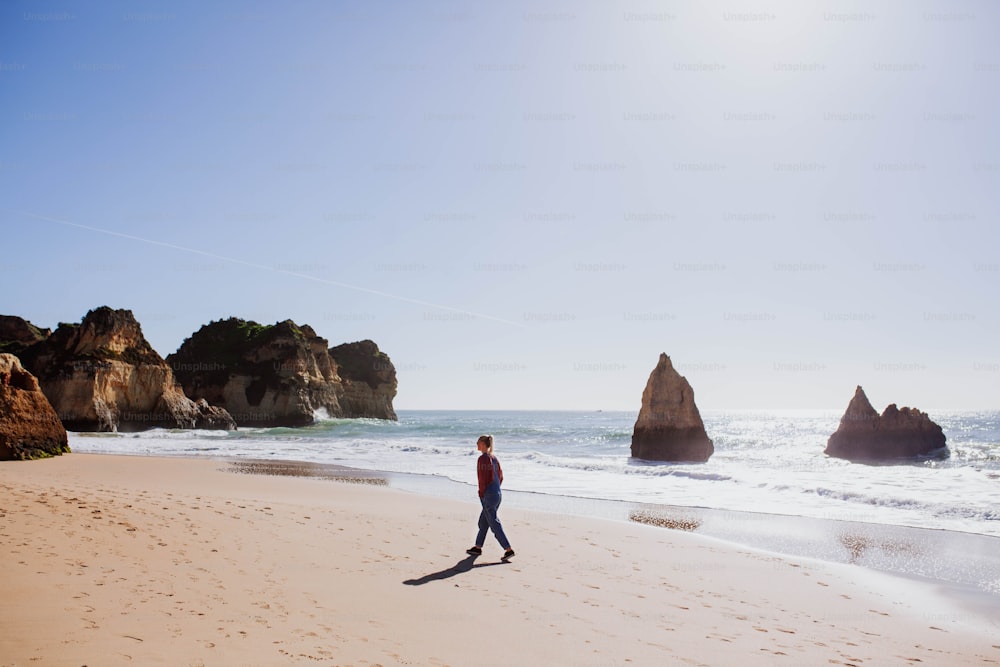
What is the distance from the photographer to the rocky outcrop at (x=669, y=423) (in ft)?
94.4

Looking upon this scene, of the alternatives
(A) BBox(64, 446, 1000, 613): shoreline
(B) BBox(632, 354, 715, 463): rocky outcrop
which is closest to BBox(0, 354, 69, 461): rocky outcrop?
(A) BBox(64, 446, 1000, 613): shoreline

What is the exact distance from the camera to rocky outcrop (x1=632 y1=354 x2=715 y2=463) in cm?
2877

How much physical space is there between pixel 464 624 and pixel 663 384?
2536 centimetres

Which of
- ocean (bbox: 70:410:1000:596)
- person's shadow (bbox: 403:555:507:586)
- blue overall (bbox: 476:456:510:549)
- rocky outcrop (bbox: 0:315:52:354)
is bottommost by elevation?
ocean (bbox: 70:410:1000:596)

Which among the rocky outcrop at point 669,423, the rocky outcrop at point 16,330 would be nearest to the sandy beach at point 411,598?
the rocky outcrop at point 669,423

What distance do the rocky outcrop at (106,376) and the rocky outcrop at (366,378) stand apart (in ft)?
131

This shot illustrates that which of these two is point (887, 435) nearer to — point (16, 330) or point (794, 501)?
point (794, 501)

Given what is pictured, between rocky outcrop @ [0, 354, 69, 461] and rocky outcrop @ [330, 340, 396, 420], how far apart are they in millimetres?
71139

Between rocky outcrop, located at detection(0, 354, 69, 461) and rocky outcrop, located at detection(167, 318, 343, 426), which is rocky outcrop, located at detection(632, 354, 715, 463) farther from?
rocky outcrop, located at detection(167, 318, 343, 426)

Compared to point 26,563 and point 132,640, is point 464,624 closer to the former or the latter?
point 132,640

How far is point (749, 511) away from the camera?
47.7 ft

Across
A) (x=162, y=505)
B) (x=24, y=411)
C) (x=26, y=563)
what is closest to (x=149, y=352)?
(x=24, y=411)

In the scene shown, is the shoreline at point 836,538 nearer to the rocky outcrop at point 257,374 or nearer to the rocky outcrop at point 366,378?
the rocky outcrop at point 257,374

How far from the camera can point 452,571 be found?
25.4 ft
